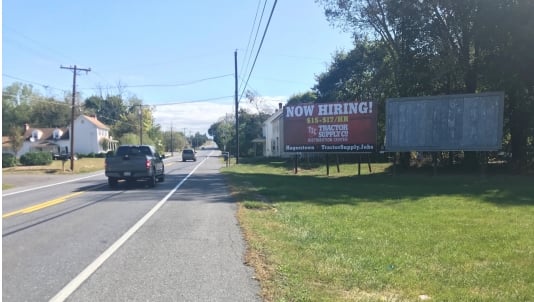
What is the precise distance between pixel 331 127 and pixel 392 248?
2241cm

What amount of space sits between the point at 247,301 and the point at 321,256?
7.70 feet

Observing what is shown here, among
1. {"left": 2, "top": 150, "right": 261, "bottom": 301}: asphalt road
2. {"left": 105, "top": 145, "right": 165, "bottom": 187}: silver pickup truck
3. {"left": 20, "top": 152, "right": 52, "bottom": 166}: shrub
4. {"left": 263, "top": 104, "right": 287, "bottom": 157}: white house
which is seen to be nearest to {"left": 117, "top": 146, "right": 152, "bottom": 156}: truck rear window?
{"left": 105, "top": 145, "right": 165, "bottom": 187}: silver pickup truck

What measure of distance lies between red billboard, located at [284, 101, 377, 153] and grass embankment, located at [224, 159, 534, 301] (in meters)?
13.3

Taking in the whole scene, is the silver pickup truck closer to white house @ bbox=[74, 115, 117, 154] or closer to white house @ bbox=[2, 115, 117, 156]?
white house @ bbox=[74, 115, 117, 154]

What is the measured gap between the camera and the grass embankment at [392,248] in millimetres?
5992

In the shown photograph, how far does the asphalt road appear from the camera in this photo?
19.7 feet

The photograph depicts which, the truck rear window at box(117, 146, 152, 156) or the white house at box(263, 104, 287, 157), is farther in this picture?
the white house at box(263, 104, 287, 157)

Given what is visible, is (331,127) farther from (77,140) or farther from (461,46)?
(77,140)

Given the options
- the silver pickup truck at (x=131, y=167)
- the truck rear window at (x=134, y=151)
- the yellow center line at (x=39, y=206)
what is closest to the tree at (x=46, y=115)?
the truck rear window at (x=134, y=151)

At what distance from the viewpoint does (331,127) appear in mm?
30484

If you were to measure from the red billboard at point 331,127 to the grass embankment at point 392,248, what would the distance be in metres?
13.3

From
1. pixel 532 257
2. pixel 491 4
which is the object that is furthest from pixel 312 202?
pixel 491 4

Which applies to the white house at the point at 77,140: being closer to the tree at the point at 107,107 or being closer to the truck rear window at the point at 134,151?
the tree at the point at 107,107

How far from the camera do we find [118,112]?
126375mm
